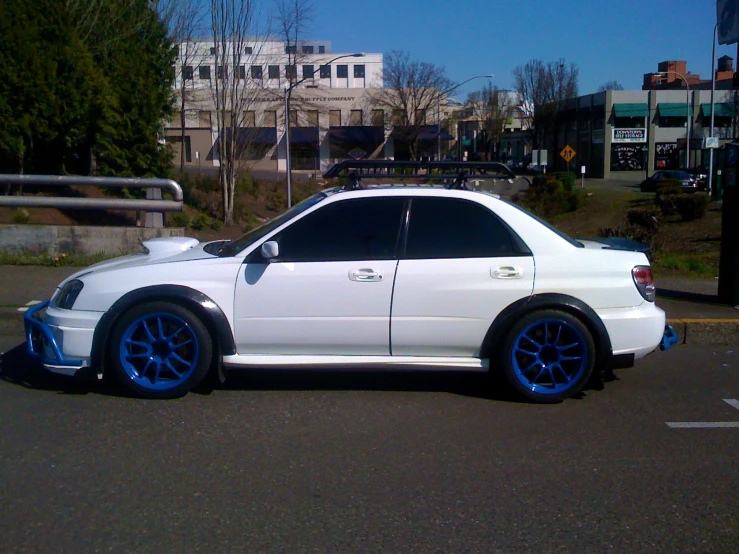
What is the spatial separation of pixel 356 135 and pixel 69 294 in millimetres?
59079

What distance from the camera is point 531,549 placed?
378cm

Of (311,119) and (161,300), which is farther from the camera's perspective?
(311,119)

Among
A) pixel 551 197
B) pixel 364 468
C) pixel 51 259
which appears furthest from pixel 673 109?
pixel 364 468

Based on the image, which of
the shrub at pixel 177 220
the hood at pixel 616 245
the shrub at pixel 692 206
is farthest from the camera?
the shrub at pixel 692 206

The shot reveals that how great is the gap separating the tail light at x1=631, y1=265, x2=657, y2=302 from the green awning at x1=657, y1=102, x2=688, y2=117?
66991 millimetres

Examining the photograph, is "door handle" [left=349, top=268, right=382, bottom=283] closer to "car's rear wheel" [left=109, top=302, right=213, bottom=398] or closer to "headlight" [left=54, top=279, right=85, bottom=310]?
"car's rear wheel" [left=109, top=302, right=213, bottom=398]

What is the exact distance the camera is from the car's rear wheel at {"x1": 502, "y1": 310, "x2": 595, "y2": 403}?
5.86m

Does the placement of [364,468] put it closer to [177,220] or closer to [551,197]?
[177,220]

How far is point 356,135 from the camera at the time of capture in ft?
209

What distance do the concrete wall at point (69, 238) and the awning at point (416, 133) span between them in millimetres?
45980

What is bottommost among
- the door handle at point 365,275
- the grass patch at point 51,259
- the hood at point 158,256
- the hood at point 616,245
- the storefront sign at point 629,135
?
the grass patch at point 51,259

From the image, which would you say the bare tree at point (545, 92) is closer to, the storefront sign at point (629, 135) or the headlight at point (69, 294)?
the storefront sign at point (629, 135)

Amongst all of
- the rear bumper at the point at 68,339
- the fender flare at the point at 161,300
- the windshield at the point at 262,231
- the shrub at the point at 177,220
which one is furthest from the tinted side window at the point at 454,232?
the shrub at the point at 177,220

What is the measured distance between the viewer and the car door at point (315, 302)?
19.0 ft
